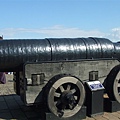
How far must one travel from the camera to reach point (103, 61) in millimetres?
5578

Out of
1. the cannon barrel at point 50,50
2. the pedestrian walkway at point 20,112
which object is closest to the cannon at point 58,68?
the cannon barrel at point 50,50

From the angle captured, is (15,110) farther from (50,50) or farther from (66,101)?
(50,50)

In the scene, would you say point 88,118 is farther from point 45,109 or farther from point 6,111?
point 6,111

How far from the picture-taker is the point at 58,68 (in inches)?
201

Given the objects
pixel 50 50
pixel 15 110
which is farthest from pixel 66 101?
pixel 15 110

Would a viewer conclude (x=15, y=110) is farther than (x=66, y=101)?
Yes

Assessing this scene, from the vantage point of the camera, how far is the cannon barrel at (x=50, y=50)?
495 centimetres

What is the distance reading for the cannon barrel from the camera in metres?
4.95

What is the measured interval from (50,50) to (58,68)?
16.0 inches

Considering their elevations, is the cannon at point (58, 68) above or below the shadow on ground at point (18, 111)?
above

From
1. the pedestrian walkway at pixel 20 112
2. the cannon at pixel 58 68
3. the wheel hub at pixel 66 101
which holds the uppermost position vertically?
the cannon at pixel 58 68

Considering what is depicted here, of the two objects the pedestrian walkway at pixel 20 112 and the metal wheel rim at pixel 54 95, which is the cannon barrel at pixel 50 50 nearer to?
the metal wheel rim at pixel 54 95

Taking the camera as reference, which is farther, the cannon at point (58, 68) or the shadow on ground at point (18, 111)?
the shadow on ground at point (18, 111)

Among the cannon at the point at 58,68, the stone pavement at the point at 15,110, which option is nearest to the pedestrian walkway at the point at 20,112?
the stone pavement at the point at 15,110
